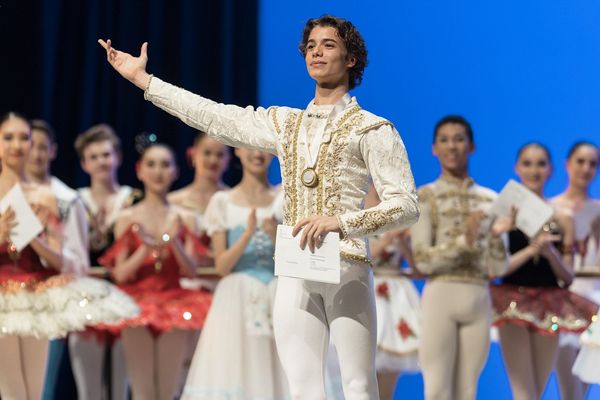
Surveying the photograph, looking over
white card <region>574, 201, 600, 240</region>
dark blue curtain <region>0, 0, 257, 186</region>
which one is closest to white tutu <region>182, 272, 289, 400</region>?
white card <region>574, 201, 600, 240</region>

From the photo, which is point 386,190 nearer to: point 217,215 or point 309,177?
point 309,177

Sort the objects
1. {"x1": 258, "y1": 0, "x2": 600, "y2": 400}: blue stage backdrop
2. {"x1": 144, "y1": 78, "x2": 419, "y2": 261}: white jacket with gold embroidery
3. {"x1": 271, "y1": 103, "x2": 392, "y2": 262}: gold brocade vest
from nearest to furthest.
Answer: {"x1": 144, "y1": 78, "x2": 419, "y2": 261}: white jacket with gold embroidery < {"x1": 271, "y1": 103, "x2": 392, "y2": 262}: gold brocade vest < {"x1": 258, "y1": 0, "x2": 600, "y2": 400}: blue stage backdrop

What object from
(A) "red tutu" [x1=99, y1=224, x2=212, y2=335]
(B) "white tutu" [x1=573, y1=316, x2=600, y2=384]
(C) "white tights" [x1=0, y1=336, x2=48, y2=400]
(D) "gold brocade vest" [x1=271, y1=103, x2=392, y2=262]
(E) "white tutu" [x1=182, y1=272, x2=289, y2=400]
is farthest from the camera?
(A) "red tutu" [x1=99, y1=224, x2=212, y2=335]

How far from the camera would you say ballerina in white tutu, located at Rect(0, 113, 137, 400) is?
4762mm

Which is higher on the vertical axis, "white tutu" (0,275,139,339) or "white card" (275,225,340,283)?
"white card" (275,225,340,283)

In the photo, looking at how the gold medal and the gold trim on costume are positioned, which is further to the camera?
the gold trim on costume

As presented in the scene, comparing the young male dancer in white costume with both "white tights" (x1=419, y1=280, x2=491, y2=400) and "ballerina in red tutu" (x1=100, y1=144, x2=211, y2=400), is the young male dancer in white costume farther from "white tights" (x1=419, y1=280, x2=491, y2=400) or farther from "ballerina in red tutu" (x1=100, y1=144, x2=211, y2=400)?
"ballerina in red tutu" (x1=100, y1=144, x2=211, y2=400)

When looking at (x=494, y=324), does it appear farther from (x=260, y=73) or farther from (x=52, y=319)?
(x=260, y=73)

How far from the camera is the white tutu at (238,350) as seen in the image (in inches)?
203

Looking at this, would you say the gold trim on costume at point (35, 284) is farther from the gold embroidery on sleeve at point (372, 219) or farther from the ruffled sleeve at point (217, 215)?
the gold embroidery on sleeve at point (372, 219)

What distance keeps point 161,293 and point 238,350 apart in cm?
69

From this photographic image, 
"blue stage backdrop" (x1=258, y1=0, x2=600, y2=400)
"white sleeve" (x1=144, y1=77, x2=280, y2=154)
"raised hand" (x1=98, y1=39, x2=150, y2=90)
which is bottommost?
"white sleeve" (x1=144, y1=77, x2=280, y2=154)

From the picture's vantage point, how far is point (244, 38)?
306 inches

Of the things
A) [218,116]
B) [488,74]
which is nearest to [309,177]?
[218,116]
